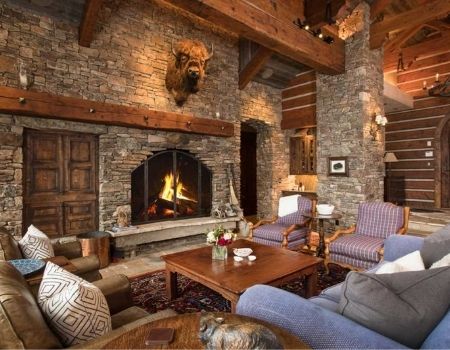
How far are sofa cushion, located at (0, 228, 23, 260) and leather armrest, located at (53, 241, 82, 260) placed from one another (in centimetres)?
49

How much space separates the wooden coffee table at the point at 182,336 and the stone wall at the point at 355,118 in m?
4.85

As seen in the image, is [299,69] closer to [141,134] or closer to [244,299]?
[141,134]

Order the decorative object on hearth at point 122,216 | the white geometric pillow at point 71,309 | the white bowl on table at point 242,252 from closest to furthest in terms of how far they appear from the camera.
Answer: the white geometric pillow at point 71,309 < the white bowl on table at point 242,252 < the decorative object on hearth at point 122,216

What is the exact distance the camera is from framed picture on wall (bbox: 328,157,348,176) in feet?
18.6

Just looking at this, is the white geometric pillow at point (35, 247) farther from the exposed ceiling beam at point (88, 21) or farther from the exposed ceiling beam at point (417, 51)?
the exposed ceiling beam at point (417, 51)

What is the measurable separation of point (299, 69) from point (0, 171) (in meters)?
6.46

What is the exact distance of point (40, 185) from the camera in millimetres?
4000

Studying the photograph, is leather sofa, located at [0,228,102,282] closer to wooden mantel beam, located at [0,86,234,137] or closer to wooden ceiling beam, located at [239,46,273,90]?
wooden mantel beam, located at [0,86,234,137]

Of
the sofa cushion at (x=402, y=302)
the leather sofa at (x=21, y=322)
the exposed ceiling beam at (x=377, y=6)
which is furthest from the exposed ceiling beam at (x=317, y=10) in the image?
the leather sofa at (x=21, y=322)

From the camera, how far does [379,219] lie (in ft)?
12.1

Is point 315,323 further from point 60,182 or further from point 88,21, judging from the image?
point 88,21

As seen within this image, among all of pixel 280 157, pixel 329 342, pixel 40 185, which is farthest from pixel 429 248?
pixel 280 157

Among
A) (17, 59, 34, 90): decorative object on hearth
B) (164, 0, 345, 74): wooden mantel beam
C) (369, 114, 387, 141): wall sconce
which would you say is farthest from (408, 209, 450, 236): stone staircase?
(17, 59, 34, 90): decorative object on hearth

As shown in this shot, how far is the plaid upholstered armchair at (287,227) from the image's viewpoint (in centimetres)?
409
